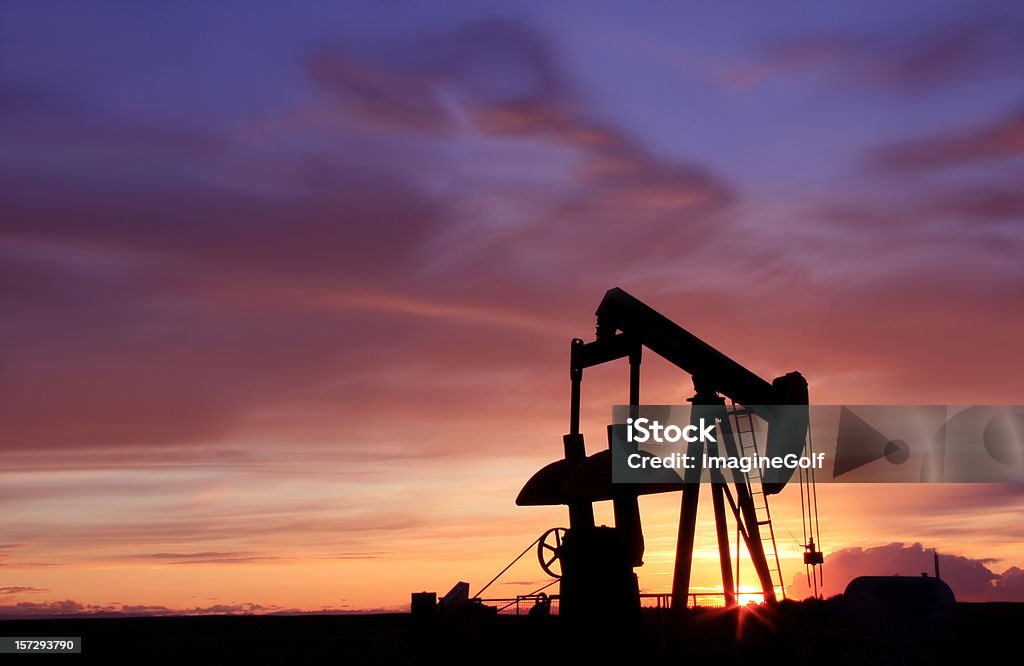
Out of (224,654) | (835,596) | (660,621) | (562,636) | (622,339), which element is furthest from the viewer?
(224,654)

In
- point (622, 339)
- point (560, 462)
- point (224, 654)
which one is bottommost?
point (224, 654)

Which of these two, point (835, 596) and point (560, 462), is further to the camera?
point (835, 596)

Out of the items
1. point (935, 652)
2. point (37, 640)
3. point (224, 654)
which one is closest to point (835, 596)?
point (935, 652)

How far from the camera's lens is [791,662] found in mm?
20281

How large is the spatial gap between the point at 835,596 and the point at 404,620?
2123cm

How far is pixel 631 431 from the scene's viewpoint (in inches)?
808

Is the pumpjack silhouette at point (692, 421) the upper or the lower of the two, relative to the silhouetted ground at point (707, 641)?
upper

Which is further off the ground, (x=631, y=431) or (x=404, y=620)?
(x=631, y=431)

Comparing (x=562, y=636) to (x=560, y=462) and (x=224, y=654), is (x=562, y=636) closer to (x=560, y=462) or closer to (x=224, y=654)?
(x=560, y=462)

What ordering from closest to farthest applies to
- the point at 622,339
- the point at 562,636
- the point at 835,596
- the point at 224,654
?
1. the point at 562,636
2. the point at 622,339
3. the point at 835,596
4. the point at 224,654

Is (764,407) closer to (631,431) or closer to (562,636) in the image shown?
(631,431)

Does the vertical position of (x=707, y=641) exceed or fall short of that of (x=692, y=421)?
it falls short

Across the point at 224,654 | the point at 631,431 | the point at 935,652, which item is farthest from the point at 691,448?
the point at 224,654

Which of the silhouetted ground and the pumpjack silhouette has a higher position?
the pumpjack silhouette
